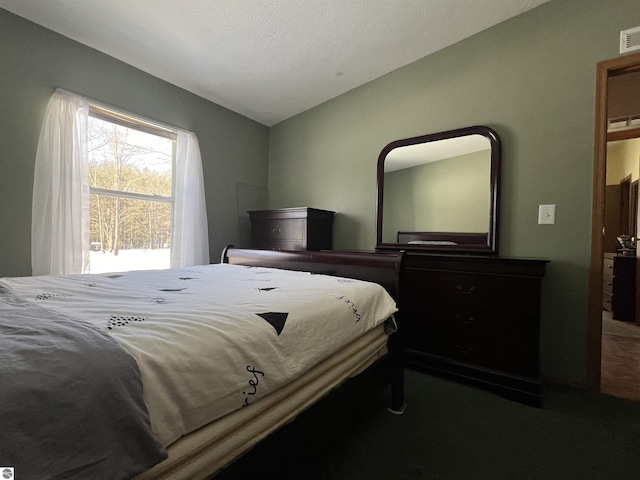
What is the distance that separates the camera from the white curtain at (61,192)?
2.11 m

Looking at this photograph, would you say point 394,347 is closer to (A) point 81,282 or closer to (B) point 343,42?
(A) point 81,282

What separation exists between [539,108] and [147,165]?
3.38m

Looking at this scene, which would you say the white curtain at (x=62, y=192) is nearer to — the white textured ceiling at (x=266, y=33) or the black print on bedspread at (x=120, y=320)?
the white textured ceiling at (x=266, y=33)

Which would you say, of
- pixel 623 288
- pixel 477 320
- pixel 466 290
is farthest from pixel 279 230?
pixel 623 288

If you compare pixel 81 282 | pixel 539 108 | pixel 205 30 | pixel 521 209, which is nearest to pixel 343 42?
pixel 205 30

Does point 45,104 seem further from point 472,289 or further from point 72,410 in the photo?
point 472,289

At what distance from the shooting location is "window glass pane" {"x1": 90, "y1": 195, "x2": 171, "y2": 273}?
2486 millimetres

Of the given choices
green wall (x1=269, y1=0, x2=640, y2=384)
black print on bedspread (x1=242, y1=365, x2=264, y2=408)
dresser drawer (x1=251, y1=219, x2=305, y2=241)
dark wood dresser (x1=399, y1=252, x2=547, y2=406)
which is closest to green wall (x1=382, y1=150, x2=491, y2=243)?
green wall (x1=269, y1=0, x2=640, y2=384)

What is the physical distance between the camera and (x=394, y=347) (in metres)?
1.52

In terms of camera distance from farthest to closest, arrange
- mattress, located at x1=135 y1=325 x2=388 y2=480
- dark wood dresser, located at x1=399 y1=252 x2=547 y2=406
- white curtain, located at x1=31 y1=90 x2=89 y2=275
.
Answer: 1. white curtain, located at x1=31 y1=90 x2=89 y2=275
2. dark wood dresser, located at x1=399 y1=252 x2=547 y2=406
3. mattress, located at x1=135 y1=325 x2=388 y2=480

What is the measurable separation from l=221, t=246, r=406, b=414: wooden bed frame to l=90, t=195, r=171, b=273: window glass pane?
61.9 inches

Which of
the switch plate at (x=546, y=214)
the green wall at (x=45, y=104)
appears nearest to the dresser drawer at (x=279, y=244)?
the green wall at (x=45, y=104)

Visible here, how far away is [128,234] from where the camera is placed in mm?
2686

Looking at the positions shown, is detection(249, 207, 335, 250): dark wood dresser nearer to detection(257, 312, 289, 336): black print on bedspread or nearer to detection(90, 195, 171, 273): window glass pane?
detection(90, 195, 171, 273): window glass pane
